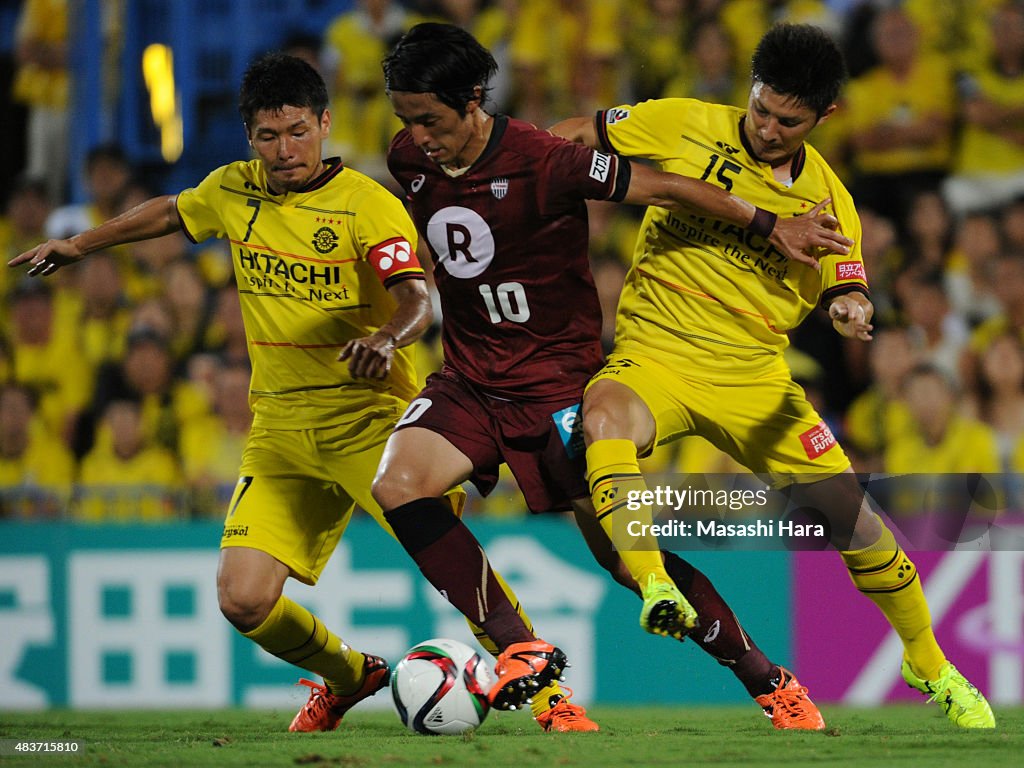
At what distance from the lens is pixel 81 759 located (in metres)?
4.35

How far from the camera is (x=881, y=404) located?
812 cm

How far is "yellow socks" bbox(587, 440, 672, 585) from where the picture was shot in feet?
15.2

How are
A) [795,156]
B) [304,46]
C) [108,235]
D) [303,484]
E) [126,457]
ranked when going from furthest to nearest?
[304,46], [126,457], [303,484], [108,235], [795,156]

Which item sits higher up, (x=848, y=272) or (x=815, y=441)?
(x=848, y=272)

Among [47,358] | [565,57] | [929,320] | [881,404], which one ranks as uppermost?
[565,57]

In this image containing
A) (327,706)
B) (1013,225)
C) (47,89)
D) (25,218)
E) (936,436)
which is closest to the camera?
(327,706)

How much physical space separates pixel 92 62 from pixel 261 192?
18.2 feet

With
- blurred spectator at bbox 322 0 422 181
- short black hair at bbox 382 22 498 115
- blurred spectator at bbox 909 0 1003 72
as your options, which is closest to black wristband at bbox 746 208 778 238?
short black hair at bbox 382 22 498 115

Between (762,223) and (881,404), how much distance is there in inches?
135

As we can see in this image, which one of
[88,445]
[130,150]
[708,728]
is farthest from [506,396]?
[130,150]

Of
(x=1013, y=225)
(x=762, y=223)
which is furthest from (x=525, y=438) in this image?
(x=1013, y=225)

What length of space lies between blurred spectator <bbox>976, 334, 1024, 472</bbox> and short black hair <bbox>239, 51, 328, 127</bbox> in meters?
4.42

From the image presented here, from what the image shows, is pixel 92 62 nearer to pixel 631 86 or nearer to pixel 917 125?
pixel 631 86

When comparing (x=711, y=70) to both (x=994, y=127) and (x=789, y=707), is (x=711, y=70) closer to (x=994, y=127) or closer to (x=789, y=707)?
(x=994, y=127)
